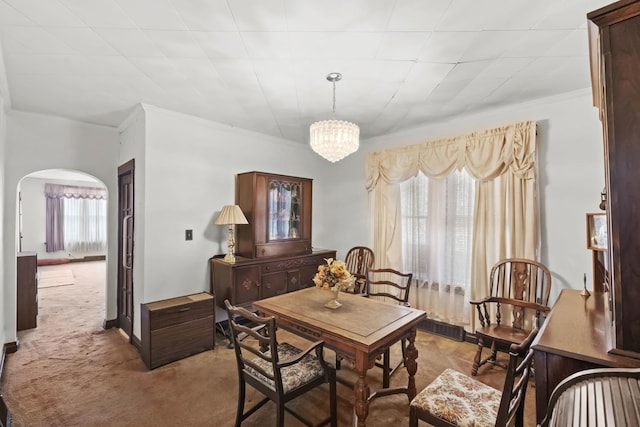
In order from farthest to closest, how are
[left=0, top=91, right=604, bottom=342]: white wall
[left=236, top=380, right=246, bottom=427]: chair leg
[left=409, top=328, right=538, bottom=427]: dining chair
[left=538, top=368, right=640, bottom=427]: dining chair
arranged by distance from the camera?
[left=0, top=91, right=604, bottom=342]: white wall, [left=236, top=380, right=246, bottom=427]: chair leg, [left=409, top=328, right=538, bottom=427]: dining chair, [left=538, top=368, right=640, bottom=427]: dining chair

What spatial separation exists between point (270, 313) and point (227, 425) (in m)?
0.77

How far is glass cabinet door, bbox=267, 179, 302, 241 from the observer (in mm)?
3758

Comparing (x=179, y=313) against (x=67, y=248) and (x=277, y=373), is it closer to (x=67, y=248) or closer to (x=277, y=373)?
(x=277, y=373)

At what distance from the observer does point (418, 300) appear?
3.72m

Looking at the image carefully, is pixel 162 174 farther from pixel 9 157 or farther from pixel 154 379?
pixel 154 379

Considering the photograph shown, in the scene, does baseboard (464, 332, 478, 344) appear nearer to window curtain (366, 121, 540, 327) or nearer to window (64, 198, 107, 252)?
window curtain (366, 121, 540, 327)

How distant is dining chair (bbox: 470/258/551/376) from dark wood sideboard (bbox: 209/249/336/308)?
2088 millimetres

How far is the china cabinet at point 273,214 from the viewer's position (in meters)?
3.57

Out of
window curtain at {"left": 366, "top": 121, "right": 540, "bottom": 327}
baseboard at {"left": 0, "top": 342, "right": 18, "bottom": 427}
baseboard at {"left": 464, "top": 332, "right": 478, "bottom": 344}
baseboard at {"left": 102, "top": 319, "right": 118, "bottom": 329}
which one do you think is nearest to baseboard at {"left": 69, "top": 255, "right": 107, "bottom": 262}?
baseboard at {"left": 102, "top": 319, "right": 118, "bottom": 329}

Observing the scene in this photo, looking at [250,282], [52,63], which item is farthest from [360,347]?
[52,63]

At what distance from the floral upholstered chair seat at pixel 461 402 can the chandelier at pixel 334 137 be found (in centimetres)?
182

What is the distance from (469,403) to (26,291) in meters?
4.82

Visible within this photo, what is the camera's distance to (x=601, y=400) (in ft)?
1.71


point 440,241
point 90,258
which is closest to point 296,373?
point 440,241
